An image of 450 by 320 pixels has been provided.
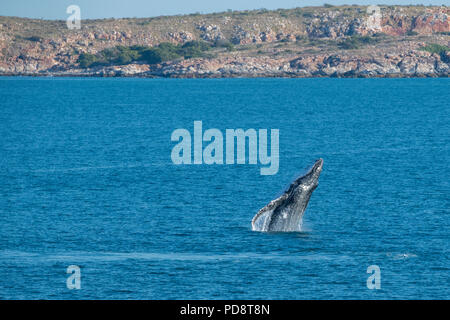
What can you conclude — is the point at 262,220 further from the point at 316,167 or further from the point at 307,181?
the point at 316,167

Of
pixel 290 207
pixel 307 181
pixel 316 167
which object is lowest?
pixel 290 207

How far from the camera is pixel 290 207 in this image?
52438 mm

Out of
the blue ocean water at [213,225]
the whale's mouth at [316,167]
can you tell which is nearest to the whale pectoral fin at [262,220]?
the blue ocean water at [213,225]

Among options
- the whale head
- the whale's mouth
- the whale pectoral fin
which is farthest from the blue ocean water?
the whale's mouth

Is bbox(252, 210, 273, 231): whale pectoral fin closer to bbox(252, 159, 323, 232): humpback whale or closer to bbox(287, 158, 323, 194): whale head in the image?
bbox(252, 159, 323, 232): humpback whale

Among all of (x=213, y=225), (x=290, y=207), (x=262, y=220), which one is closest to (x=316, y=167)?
(x=290, y=207)

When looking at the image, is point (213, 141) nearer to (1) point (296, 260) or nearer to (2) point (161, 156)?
(2) point (161, 156)

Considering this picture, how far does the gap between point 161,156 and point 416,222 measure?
51.7 meters

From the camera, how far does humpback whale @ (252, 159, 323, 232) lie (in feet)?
165

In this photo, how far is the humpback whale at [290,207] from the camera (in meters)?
50.4

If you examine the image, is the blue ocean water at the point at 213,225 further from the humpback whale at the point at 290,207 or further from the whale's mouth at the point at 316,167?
the whale's mouth at the point at 316,167
